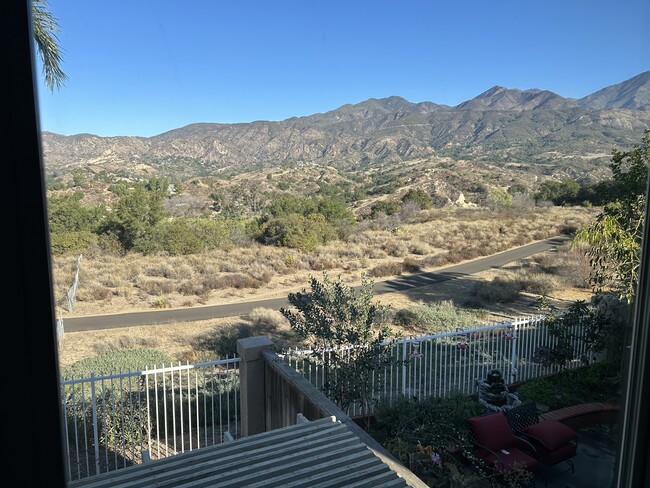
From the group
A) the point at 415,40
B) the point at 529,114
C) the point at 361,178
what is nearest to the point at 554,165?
the point at 529,114

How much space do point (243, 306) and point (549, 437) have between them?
10255 mm

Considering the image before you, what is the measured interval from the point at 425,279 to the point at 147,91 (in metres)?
14.6

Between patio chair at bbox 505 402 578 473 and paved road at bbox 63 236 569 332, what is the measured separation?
637 centimetres

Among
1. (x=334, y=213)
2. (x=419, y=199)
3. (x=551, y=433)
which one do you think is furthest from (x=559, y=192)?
(x=551, y=433)

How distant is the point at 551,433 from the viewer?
4391 millimetres

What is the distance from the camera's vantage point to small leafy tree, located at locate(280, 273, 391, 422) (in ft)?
16.7

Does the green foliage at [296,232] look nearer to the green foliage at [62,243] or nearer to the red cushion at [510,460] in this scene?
the green foliage at [62,243]

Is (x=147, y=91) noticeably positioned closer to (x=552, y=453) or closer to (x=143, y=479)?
(x=143, y=479)

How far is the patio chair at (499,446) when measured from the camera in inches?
161

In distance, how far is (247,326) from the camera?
36.1 ft

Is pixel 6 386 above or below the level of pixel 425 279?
above

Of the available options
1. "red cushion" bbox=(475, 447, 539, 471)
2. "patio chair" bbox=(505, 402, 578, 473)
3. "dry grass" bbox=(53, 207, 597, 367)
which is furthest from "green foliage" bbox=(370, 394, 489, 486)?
"dry grass" bbox=(53, 207, 597, 367)

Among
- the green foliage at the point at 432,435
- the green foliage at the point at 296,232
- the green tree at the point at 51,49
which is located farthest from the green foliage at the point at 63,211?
the green foliage at the point at 296,232

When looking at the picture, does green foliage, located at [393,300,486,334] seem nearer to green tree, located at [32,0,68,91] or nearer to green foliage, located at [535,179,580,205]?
green tree, located at [32,0,68,91]
